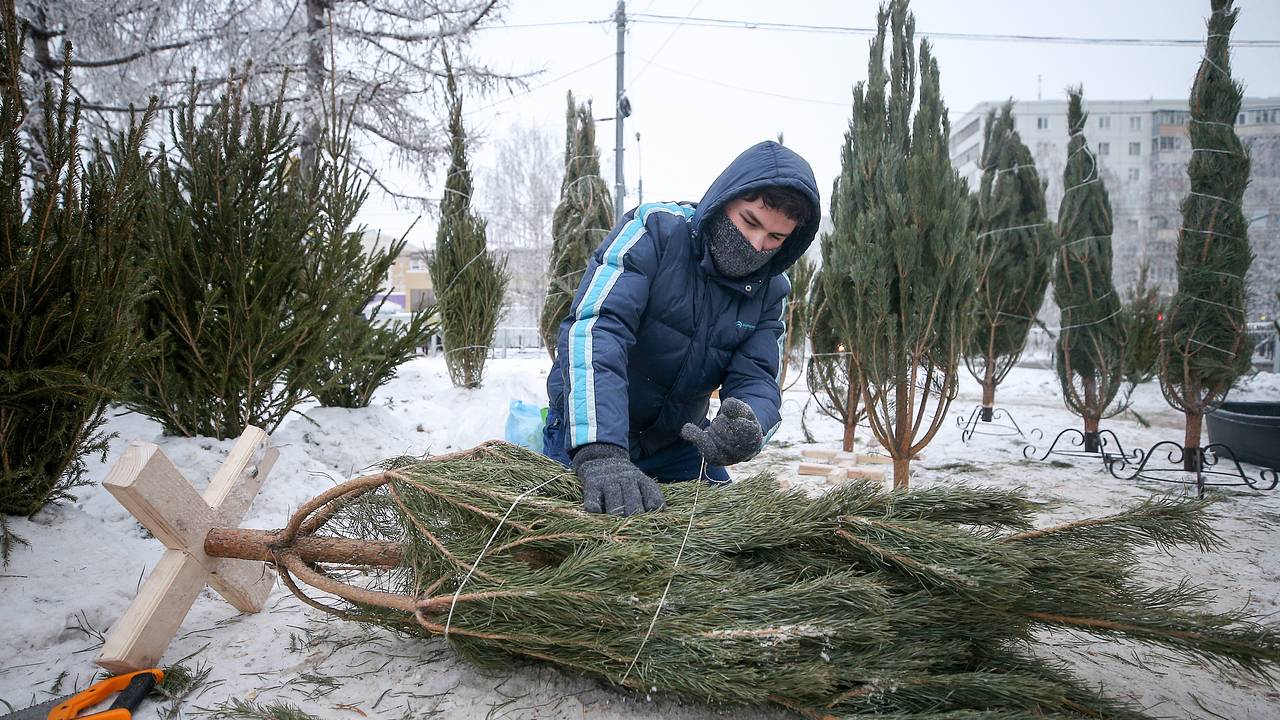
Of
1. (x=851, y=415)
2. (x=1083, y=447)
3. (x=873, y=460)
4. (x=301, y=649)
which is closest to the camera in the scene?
(x=301, y=649)

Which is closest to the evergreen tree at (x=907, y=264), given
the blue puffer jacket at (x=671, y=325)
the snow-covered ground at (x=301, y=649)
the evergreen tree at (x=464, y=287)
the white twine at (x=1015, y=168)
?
the snow-covered ground at (x=301, y=649)

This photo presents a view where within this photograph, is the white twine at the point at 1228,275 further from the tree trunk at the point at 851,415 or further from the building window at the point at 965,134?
the building window at the point at 965,134

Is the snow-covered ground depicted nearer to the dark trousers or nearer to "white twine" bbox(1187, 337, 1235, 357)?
the dark trousers

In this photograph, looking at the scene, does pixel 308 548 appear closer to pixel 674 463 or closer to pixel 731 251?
pixel 674 463

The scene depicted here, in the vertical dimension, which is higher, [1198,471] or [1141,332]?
[1141,332]

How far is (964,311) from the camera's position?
3846mm

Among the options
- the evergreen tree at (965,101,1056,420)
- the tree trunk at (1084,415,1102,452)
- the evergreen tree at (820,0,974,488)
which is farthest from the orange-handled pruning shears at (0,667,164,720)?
the evergreen tree at (965,101,1056,420)

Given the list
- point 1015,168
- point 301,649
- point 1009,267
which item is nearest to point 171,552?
point 301,649

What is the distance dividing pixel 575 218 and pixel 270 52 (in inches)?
193

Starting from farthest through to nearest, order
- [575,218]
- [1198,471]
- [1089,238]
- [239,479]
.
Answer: [575,218] < [1089,238] < [1198,471] < [239,479]

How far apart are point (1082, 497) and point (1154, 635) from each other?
3765 millimetres

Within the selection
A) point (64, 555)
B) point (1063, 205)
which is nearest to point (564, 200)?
point (1063, 205)

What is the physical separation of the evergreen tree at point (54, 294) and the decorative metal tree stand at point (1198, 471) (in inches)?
249

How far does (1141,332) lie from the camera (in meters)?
6.96
